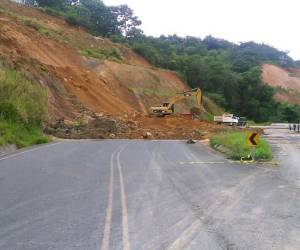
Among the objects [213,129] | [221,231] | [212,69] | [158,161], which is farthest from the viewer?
[212,69]

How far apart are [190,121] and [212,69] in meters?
38.8

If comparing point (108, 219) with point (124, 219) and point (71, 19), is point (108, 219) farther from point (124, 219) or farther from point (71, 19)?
point (71, 19)

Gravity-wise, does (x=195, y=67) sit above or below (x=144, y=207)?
above

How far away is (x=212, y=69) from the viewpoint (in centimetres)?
9006

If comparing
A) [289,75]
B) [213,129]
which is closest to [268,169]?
[213,129]

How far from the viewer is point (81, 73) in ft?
194

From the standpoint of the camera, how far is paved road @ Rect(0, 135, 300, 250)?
8.33 metres

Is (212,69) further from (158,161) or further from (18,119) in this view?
(158,161)

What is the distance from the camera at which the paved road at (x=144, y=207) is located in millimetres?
8328

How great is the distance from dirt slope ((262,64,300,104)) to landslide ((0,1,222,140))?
164ft

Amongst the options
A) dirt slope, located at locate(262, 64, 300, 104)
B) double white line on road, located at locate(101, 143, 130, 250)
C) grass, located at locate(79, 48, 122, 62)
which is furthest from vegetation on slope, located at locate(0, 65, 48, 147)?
dirt slope, located at locate(262, 64, 300, 104)

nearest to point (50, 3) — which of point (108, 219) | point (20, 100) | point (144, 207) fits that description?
point (20, 100)

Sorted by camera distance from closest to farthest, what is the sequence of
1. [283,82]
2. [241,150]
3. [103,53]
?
1. [241,150]
2. [103,53]
3. [283,82]

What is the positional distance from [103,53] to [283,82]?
72651 mm
